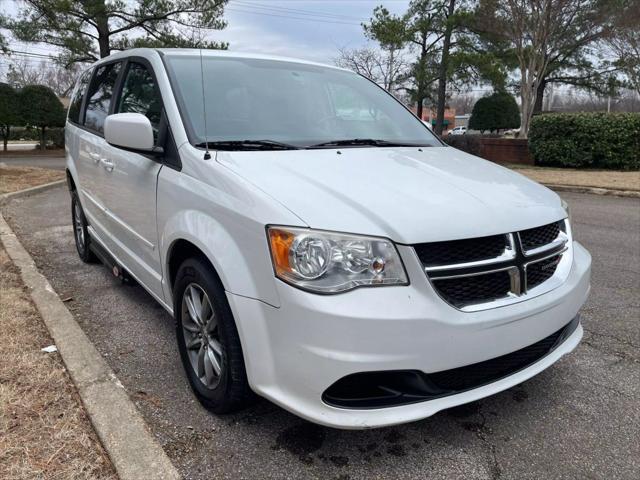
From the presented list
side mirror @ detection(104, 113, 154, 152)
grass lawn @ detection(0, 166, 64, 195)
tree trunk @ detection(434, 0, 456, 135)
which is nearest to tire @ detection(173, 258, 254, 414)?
side mirror @ detection(104, 113, 154, 152)

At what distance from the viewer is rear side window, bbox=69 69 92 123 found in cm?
473

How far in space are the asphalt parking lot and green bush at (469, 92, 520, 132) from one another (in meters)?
27.8

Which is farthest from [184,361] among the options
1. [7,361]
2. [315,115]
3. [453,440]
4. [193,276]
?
[315,115]

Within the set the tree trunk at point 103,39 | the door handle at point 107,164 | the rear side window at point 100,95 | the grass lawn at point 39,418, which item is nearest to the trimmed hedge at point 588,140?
the rear side window at point 100,95

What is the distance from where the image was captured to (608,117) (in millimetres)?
13836

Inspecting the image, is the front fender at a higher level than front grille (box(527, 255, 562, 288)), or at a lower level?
higher

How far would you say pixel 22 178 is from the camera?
37.1 ft

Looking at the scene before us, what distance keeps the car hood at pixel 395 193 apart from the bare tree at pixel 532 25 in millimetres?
17615

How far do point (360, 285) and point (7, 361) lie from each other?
2.16 m

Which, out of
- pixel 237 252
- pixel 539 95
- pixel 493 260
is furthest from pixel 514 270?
pixel 539 95

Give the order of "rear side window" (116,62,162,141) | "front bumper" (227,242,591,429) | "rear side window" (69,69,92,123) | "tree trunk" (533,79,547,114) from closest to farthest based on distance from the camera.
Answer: "front bumper" (227,242,591,429)
"rear side window" (116,62,162,141)
"rear side window" (69,69,92,123)
"tree trunk" (533,79,547,114)

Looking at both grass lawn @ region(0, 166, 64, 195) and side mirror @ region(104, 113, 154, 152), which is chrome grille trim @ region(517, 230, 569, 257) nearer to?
side mirror @ region(104, 113, 154, 152)

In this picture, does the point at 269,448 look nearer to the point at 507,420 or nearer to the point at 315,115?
the point at 507,420

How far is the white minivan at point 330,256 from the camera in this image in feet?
6.18
